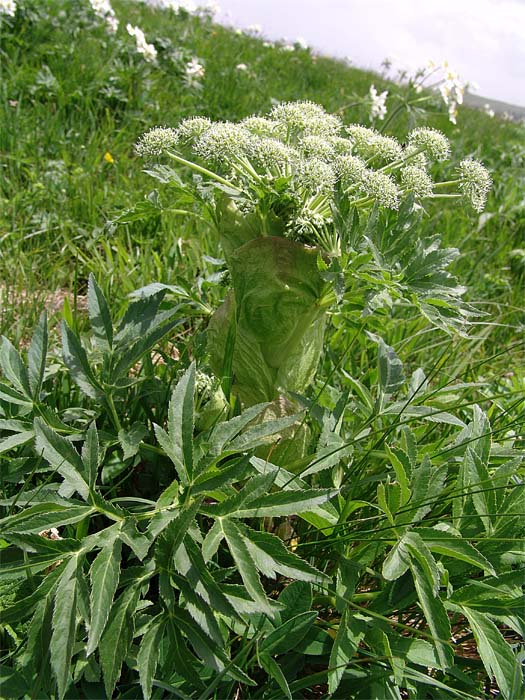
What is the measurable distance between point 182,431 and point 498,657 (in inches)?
29.1

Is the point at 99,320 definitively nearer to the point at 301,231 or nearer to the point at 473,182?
the point at 301,231

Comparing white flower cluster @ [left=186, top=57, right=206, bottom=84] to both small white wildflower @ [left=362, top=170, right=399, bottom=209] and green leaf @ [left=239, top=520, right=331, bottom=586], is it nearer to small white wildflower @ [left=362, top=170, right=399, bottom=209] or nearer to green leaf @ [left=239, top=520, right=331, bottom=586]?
small white wildflower @ [left=362, top=170, right=399, bottom=209]

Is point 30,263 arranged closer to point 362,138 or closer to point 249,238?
point 249,238

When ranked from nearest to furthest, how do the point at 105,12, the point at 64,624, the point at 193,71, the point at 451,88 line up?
the point at 64,624, the point at 451,88, the point at 193,71, the point at 105,12

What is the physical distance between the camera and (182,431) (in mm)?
1142

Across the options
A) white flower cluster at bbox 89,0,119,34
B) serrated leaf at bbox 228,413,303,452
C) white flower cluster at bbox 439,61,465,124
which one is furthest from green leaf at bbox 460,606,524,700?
white flower cluster at bbox 89,0,119,34

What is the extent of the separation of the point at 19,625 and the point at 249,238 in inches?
39.2

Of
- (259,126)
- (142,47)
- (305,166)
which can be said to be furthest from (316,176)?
(142,47)

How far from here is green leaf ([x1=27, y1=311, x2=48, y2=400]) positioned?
132cm

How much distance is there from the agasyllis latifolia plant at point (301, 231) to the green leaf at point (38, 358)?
0.43 metres

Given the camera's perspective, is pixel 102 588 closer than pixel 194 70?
Yes

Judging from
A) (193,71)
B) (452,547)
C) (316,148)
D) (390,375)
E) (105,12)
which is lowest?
(452,547)

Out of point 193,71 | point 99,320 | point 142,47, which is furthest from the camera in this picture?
point 193,71

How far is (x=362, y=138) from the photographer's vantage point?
159 centimetres
